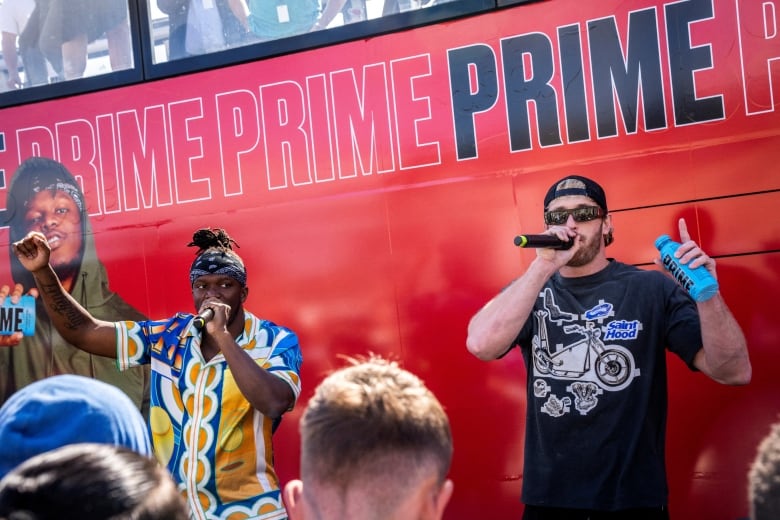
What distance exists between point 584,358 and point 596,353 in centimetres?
4

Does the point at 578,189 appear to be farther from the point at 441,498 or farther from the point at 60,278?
the point at 60,278

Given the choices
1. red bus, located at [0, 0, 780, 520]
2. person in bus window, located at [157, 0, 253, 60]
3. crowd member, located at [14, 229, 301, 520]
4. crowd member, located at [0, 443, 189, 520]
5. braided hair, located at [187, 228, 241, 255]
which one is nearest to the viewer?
crowd member, located at [0, 443, 189, 520]

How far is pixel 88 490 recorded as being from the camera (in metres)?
1.08

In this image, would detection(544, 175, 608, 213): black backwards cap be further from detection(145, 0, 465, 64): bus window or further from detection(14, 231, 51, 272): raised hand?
detection(14, 231, 51, 272): raised hand

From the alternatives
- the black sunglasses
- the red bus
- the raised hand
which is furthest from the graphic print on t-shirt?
the raised hand

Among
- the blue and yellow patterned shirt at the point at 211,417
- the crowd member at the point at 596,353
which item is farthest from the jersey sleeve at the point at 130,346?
the crowd member at the point at 596,353

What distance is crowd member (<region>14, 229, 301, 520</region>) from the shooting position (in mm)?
2770

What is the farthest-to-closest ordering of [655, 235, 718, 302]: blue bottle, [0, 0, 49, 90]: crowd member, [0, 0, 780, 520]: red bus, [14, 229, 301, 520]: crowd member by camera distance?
[0, 0, 49, 90]: crowd member
[0, 0, 780, 520]: red bus
[14, 229, 301, 520]: crowd member
[655, 235, 718, 302]: blue bottle

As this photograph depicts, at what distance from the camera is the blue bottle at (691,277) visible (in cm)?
262

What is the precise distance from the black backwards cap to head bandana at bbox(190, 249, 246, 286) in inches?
43.7

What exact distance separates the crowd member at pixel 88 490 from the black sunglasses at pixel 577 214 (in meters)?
2.07

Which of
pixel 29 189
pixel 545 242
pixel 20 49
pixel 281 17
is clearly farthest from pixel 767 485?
pixel 20 49

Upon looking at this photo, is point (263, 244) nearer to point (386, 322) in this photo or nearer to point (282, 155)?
point (282, 155)

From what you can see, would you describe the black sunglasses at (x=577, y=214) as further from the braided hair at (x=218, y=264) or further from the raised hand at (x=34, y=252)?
the raised hand at (x=34, y=252)
